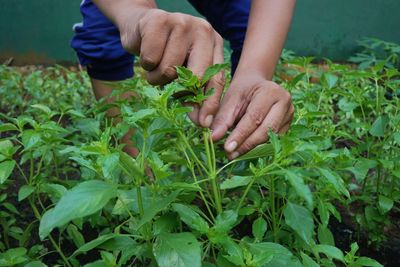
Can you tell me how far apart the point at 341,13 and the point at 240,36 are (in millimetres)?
1874

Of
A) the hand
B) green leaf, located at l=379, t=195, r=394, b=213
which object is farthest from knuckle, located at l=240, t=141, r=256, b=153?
green leaf, located at l=379, t=195, r=394, b=213

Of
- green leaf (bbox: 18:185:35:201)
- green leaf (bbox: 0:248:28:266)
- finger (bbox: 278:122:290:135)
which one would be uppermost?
finger (bbox: 278:122:290:135)

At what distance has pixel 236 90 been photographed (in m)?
1.04

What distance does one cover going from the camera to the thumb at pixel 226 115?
0.94 m

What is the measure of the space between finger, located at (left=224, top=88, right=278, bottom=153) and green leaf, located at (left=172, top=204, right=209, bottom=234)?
170 mm

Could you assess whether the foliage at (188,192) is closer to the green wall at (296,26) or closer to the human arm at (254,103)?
the human arm at (254,103)

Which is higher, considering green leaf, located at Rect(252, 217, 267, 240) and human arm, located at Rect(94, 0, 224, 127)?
human arm, located at Rect(94, 0, 224, 127)

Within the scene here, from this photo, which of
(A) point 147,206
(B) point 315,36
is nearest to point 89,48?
(A) point 147,206

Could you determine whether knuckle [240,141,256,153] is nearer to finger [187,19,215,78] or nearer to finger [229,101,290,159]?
finger [229,101,290,159]

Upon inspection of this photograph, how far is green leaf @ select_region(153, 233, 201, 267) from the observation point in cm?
69

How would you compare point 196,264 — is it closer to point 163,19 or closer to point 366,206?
point 163,19

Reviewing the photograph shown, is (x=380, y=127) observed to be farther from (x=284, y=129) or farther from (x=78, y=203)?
(x=78, y=203)

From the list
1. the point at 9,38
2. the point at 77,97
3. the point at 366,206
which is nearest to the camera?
the point at 366,206

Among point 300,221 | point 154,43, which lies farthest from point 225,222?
point 154,43
